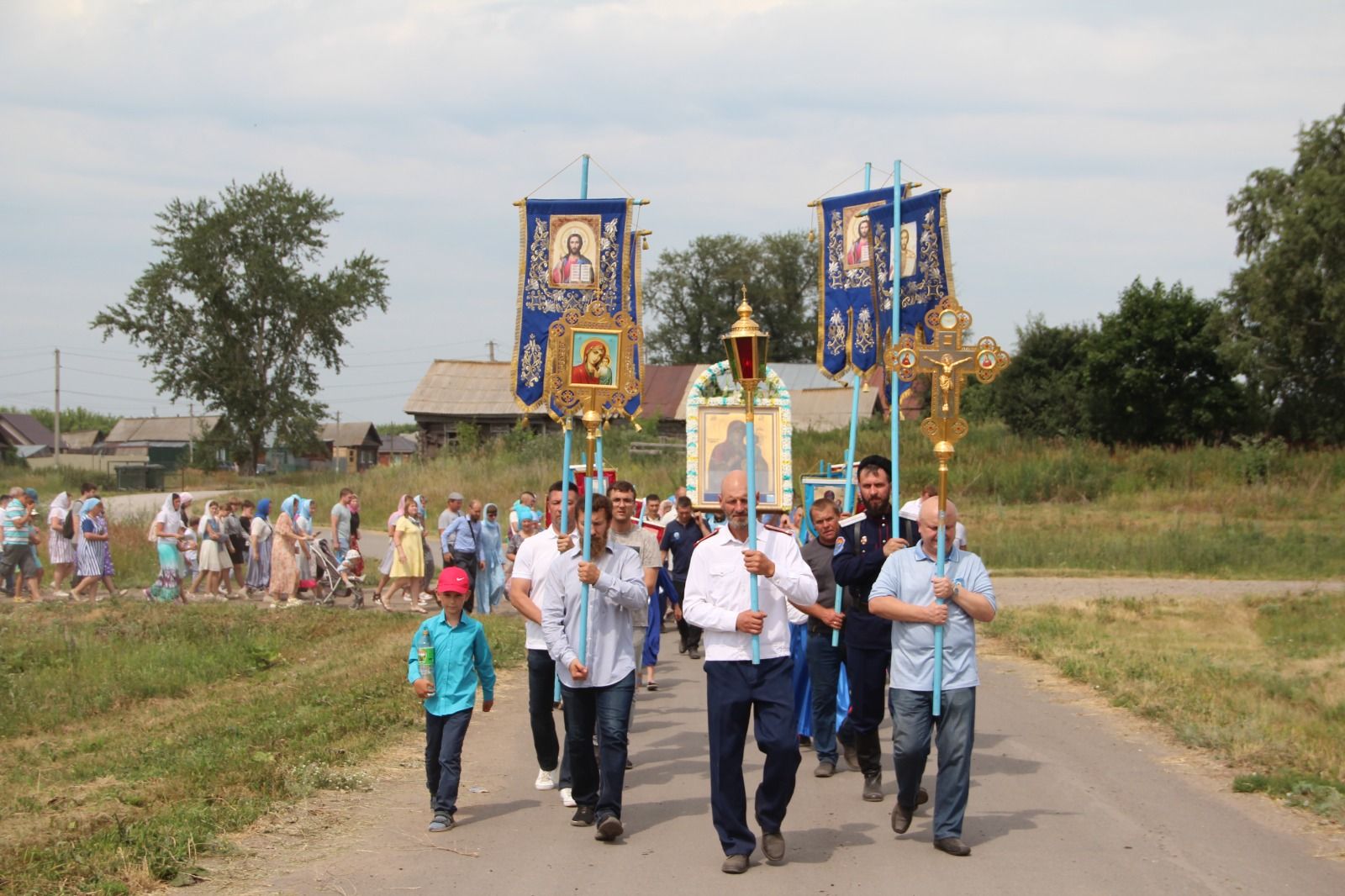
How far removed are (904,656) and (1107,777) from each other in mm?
2688

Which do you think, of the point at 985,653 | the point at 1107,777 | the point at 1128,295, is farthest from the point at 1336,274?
the point at 1107,777

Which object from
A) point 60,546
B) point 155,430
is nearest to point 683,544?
point 60,546

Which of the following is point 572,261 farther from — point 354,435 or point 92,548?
point 354,435

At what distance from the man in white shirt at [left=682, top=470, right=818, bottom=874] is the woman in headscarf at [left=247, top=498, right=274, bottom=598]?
624 inches

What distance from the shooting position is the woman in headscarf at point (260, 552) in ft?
72.1

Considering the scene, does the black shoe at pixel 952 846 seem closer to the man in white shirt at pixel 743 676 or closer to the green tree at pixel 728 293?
the man in white shirt at pixel 743 676

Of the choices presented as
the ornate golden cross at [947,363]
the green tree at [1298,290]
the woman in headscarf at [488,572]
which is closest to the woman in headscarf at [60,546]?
the woman in headscarf at [488,572]

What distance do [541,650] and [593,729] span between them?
2.67 ft

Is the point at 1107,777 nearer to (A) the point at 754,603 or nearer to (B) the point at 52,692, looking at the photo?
(A) the point at 754,603

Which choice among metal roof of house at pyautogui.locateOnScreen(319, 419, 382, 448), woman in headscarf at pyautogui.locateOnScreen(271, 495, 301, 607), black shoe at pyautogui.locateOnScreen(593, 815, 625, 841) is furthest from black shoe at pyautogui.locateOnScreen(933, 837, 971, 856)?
metal roof of house at pyautogui.locateOnScreen(319, 419, 382, 448)

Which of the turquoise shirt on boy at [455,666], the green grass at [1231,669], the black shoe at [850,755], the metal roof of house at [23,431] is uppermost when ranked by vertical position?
the metal roof of house at [23,431]

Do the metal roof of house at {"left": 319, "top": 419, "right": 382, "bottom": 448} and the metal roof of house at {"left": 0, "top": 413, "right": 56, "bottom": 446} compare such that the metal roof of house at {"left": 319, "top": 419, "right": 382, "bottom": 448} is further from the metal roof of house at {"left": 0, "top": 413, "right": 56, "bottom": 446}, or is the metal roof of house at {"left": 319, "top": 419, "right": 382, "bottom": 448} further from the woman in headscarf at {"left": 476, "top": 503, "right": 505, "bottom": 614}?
the woman in headscarf at {"left": 476, "top": 503, "right": 505, "bottom": 614}

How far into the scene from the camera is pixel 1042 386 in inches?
2132

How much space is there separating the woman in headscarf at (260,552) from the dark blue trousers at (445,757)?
570 inches
